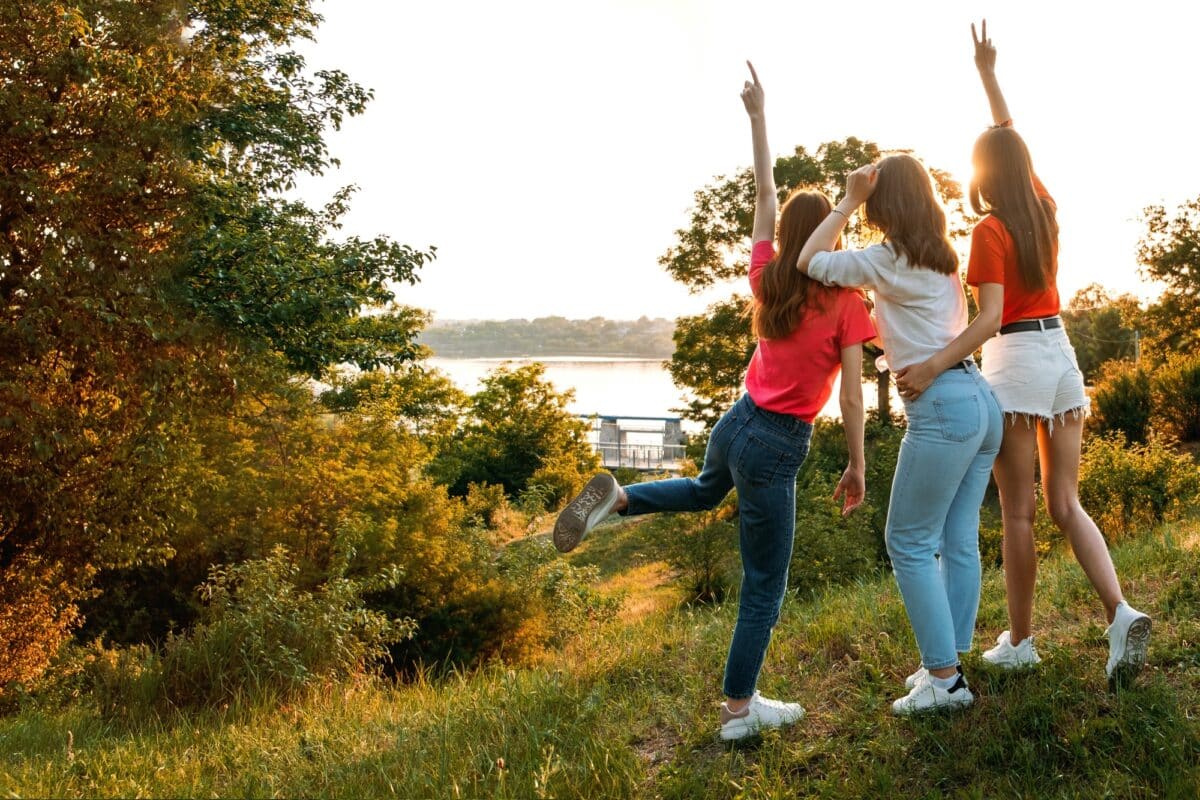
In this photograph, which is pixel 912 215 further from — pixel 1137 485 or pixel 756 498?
pixel 1137 485

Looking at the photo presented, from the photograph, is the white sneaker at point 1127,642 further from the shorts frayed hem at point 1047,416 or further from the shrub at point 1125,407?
the shrub at point 1125,407

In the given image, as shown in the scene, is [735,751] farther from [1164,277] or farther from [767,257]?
[1164,277]

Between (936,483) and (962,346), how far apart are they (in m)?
0.44

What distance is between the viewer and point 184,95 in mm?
9422

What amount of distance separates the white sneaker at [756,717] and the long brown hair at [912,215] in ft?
5.20

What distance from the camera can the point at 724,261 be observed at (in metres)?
24.6

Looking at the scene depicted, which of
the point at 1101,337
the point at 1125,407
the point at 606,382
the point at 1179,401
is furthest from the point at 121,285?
the point at 606,382

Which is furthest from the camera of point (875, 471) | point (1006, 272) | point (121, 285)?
point (875, 471)

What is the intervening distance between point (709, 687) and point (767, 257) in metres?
1.77

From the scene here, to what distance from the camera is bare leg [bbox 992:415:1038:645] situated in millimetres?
3152

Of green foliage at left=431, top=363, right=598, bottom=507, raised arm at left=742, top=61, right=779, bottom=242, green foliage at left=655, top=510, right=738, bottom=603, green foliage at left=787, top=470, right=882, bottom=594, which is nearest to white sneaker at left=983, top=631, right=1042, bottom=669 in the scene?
raised arm at left=742, top=61, right=779, bottom=242

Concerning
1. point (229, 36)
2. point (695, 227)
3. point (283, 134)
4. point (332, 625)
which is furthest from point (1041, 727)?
point (695, 227)

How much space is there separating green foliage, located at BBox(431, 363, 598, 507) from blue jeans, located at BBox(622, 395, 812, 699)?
28818 millimetres

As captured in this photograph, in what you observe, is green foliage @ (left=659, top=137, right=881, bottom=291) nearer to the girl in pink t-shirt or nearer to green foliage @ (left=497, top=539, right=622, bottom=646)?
green foliage @ (left=497, top=539, right=622, bottom=646)
